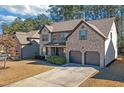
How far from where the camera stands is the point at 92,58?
22406mm

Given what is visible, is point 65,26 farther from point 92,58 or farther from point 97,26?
point 92,58

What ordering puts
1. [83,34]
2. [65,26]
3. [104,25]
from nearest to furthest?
[83,34] → [104,25] → [65,26]

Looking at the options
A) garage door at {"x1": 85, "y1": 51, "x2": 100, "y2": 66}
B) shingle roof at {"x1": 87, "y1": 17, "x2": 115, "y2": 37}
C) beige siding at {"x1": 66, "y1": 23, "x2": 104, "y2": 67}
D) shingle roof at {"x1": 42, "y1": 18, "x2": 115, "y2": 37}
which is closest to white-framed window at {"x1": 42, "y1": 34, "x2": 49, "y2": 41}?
shingle roof at {"x1": 42, "y1": 18, "x2": 115, "y2": 37}

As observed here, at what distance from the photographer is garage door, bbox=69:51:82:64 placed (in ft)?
78.3

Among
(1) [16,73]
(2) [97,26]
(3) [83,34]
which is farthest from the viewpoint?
(2) [97,26]

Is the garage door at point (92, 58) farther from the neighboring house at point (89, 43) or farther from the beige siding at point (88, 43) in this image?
the beige siding at point (88, 43)

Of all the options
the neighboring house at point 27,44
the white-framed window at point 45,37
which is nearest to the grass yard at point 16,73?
the white-framed window at point 45,37

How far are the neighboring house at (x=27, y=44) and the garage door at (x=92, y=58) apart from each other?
44.9 ft

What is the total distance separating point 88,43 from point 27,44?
15735mm

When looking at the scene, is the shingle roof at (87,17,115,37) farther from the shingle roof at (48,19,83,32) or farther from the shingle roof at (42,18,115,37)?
the shingle roof at (48,19,83,32)

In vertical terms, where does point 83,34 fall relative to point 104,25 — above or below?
below

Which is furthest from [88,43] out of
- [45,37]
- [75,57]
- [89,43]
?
[45,37]

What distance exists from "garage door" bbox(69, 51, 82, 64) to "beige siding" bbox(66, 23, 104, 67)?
20.9 inches
